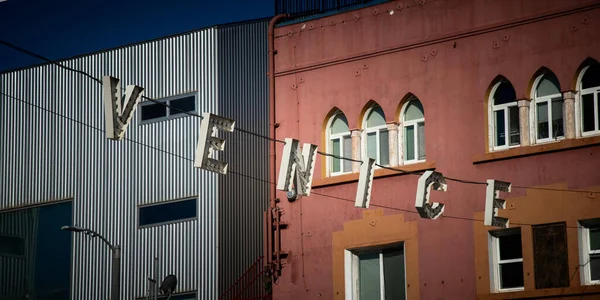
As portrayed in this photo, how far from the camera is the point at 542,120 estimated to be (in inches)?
1230

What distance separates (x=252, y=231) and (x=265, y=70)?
4262mm

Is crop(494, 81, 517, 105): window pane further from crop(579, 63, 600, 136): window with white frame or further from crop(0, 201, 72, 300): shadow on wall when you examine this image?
crop(0, 201, 72, 300): shadow on wall

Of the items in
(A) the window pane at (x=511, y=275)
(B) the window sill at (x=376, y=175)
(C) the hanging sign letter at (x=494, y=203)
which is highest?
(B) the window sill at (x=376, y=175)

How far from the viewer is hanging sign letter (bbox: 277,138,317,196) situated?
25016 millimetres

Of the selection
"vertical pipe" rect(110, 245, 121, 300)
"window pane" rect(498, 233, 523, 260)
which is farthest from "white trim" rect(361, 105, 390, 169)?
"vertical pipe" rect(110, 245, 121, 300)

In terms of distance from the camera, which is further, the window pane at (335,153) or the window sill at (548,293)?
the window pane at (335,153)

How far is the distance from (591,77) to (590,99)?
504 mm

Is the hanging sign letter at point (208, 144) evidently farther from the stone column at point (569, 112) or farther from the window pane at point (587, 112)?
the window pane at point (587, 112)

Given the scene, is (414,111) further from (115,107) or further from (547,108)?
(115,107)

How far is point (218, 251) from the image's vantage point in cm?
3531

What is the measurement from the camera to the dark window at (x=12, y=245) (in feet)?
130

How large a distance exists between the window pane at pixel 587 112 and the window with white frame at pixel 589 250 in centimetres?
220

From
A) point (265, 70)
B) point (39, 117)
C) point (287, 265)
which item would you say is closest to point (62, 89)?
point (39, 117)

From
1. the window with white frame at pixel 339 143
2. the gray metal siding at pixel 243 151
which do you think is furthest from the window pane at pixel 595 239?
the gray metal siding at pixel 243 151
